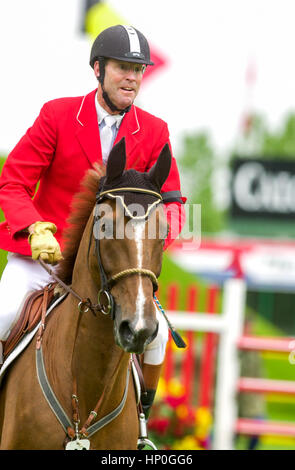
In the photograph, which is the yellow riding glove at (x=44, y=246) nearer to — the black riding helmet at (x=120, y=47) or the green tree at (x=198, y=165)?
the black riding helmet at (x=120, y=47)

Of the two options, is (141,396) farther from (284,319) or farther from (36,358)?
(284,319)

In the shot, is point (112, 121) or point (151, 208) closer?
point (151, 208)

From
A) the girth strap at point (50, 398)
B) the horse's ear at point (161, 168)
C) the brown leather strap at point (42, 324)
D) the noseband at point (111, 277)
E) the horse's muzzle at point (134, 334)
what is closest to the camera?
the horse's muzzle at point (134, 334)

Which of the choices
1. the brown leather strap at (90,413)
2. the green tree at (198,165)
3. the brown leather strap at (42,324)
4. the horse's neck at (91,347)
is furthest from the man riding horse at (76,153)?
the green tree at (198,165)

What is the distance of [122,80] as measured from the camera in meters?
4.46

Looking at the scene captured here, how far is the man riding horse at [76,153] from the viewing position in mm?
4398

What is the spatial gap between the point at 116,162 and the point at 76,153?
2.52 feet

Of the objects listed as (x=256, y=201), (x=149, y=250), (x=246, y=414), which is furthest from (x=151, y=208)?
(x=256, y=201)

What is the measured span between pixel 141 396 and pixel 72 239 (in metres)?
1.26

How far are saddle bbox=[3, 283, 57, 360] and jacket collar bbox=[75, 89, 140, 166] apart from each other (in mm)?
851

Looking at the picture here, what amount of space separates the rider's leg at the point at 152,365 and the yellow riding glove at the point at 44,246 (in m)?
0.98

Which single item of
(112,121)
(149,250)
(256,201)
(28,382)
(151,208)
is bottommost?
(28,382)

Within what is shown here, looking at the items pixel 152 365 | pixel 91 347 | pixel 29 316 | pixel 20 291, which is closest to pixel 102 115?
pixel 20 291
